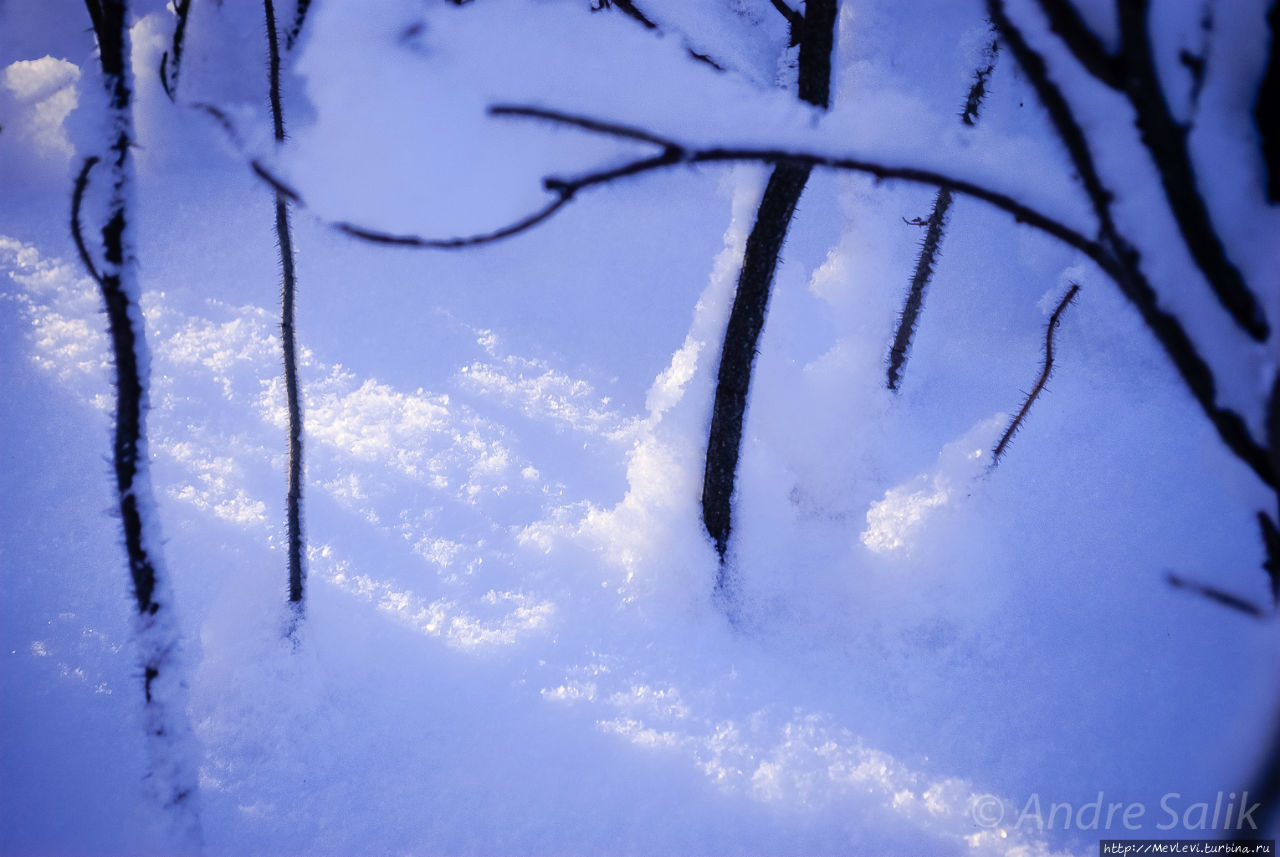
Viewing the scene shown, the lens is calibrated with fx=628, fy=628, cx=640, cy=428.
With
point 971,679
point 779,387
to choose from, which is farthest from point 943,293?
point 971,679

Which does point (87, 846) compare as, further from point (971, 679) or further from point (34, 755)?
point (971, 679)

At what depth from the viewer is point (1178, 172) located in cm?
42

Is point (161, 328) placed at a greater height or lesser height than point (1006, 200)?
greater

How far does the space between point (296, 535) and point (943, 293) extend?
1907 millimetres

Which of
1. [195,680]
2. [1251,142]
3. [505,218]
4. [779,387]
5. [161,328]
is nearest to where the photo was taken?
[1251,142]

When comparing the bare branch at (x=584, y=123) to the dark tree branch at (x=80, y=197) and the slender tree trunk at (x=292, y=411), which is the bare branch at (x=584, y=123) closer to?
the dark tree branch at (x=80, y=197)

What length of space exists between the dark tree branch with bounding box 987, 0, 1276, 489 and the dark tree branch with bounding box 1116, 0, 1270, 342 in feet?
0.11

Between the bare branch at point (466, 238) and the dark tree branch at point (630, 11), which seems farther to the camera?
the dark tree branch at point (630, 11)

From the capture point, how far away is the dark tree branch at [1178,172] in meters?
0.41

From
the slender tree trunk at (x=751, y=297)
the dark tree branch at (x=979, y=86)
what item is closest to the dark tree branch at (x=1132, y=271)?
the slender tree trunk at (x=751, y=297)

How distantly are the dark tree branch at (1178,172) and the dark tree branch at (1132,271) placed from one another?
0.11 feet

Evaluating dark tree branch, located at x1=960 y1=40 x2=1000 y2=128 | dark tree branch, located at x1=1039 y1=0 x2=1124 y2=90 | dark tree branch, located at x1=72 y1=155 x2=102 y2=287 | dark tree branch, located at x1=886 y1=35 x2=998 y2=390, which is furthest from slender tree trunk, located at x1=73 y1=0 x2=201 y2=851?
dark tree branch, located at x1=960 y1=40 x2=1000 y2=128

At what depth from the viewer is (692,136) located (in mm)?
521

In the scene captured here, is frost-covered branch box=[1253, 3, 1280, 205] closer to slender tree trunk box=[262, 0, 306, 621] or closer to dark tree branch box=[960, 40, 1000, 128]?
slender tree trunk box=[262, 0, 306, 621]
